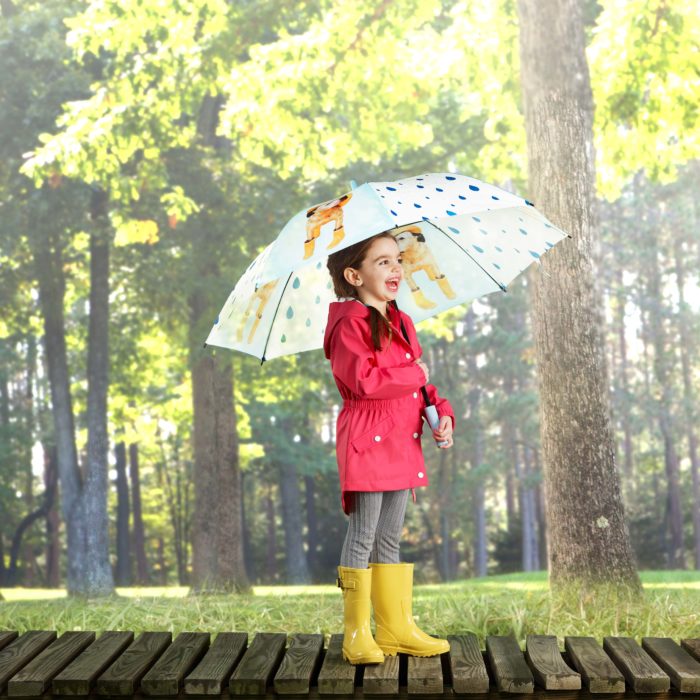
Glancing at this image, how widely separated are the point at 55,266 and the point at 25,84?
3.05m

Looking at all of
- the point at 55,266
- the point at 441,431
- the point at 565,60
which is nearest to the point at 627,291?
the point at 55,266

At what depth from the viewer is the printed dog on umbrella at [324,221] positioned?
12.3 feet

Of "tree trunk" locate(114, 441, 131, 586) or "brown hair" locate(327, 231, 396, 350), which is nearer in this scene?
"brown hair" locate(327, 231, 396, 350)

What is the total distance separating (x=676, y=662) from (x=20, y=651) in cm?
261

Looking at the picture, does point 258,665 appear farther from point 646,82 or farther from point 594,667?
point 646,82

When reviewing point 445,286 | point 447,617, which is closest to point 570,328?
point 447,617

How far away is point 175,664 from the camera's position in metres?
3.84

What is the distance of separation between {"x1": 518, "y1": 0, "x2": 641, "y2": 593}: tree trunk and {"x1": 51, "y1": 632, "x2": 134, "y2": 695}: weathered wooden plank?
11.2ft

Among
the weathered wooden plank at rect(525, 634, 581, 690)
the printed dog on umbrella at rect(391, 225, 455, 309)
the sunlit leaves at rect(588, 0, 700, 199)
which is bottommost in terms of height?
the weathered wooden plank at rect(525, 634, 581, 690)

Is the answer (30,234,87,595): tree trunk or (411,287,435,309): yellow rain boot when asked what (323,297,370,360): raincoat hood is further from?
(30,234,87,595): tree trunk

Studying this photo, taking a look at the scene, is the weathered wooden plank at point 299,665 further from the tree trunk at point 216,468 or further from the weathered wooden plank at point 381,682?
the tree trunk at point 216,468

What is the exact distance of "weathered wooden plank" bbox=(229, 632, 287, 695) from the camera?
358cm

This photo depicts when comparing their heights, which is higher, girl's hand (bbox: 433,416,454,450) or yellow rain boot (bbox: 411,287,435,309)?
yellow rain boot (bbox: 411,287,435,309)

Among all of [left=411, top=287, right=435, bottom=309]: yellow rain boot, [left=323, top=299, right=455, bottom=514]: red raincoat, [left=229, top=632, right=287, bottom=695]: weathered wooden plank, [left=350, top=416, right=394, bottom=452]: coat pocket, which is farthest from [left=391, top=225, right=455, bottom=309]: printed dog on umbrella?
[left=229, top=632, right=287, bottom=695]: weathered wooden plank
